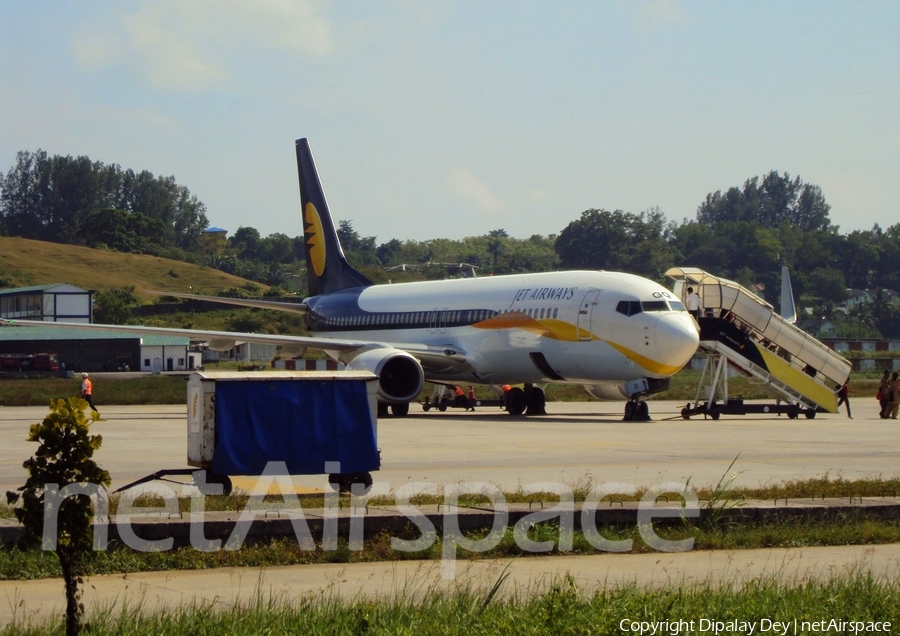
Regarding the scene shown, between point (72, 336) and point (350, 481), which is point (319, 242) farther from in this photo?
point (72, 336)

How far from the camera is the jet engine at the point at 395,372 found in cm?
3022

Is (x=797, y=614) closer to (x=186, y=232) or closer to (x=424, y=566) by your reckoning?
(x=424, y=566)

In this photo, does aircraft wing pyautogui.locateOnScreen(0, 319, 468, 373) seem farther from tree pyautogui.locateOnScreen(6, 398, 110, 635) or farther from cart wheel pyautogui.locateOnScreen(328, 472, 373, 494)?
tree pyautogui.locateOnScreen(6, 398, 110, 635)

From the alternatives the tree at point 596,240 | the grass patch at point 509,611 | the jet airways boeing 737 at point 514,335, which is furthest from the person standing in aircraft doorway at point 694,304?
the tree at point 596,240

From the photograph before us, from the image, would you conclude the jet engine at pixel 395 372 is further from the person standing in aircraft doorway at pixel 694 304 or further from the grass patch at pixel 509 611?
the grass patch at pixel 509 611

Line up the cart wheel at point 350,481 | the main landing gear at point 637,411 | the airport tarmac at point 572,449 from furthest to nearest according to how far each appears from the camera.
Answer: the main landing gear at point 637,411 → the airport tarmac at point 572,449 → the cart wheel at point 350,481

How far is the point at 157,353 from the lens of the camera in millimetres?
77375

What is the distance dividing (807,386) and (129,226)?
124 metres

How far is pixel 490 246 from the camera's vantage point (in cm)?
19325

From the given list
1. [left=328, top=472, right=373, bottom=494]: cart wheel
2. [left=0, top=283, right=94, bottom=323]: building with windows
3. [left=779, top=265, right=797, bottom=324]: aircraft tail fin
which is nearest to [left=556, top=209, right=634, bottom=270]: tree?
[left=0, top=283, right=94, bottom=323]: building with windows

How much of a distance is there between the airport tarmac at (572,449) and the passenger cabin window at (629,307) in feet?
8.22

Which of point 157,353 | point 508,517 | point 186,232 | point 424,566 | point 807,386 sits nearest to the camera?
point 424,566

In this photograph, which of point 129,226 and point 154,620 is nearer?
point 154,620

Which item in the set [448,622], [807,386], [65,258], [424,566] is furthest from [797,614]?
[65,258]
